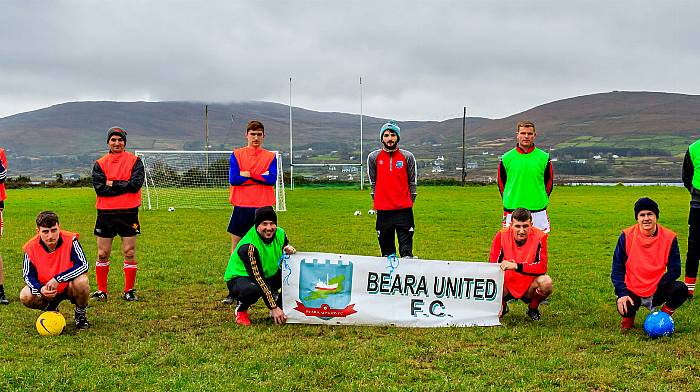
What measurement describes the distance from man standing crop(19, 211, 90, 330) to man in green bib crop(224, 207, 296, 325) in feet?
4.97

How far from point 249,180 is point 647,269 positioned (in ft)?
15.2

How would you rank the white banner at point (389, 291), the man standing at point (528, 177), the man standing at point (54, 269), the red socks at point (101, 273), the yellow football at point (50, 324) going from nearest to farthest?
the yellow football at point (50, 324), the man standing at point (54, 269), the white banner at point (389, 291), the man standing at point (528, 177), the red socks at point (101, 273)

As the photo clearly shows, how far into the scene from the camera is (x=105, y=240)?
810 cm

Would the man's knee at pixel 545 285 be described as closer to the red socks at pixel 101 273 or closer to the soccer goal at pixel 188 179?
the red socks at pixel 101 273

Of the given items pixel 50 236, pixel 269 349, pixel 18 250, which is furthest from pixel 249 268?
pixel 18 250

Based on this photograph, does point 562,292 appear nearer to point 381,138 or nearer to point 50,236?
point 381,138

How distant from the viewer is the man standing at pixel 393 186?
7.89m

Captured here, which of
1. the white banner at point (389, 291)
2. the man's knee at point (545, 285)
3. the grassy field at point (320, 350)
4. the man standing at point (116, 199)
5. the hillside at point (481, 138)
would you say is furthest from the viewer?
the hillside at point (481, 138)

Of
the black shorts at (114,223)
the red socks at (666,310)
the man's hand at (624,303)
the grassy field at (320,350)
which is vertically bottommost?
the grassy field at (320,350)

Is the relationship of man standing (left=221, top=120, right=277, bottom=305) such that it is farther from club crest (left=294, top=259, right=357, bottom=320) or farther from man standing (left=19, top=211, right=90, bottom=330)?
man standing (left=19, top=211, right=90, bottom=330)

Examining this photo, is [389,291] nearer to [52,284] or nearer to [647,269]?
[647,269]

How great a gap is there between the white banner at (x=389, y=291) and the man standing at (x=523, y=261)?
182 millimetres

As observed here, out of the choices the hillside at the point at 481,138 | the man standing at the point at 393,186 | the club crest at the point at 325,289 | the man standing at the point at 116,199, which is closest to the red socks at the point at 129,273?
the man standing at the point at 116,199

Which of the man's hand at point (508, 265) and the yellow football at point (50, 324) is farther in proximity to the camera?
the man's hand at point (508, 265)
